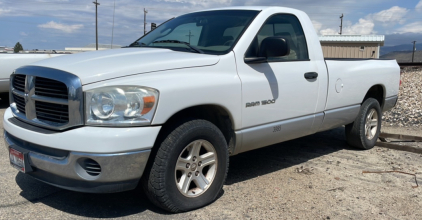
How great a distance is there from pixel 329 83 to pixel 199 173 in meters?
2.19

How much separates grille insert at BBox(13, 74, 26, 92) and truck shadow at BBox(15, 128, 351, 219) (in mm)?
1021

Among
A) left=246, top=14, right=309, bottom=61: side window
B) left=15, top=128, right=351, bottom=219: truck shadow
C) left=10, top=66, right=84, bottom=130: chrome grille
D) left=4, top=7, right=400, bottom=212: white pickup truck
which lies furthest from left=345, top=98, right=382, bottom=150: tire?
left=10, top=66, right=84, bottom=130: chrome grille

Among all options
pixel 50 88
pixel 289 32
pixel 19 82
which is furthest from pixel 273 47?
pixel 19 82

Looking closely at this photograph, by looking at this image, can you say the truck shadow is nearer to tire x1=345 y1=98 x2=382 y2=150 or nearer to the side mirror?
tire x1=345 y1=98 x2=382 y2=150

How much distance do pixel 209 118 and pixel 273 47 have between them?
35.9 inches

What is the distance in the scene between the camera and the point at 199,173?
A: 356 cm

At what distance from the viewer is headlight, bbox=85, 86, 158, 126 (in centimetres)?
295

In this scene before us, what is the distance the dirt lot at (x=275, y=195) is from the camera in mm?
3494

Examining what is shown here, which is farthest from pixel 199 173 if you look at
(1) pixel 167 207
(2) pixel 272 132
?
(2) pixel 272 132

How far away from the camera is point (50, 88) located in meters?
3.15

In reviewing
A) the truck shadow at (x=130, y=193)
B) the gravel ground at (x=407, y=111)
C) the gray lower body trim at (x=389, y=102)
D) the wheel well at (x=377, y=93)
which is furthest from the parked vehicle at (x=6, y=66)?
the gravel ground at (x=407, y=111)

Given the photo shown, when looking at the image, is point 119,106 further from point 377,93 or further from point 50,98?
point 377,93

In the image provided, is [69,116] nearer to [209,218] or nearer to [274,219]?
[209,218]

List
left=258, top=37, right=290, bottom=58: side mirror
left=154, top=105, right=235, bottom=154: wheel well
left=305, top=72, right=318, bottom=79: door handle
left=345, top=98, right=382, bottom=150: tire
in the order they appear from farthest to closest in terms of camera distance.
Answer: left=345, top=98, right=382, bottom=150: tire → left=305, top=72, right=318, bottom=79: door handle → left=258, top=37, right=290, bottom=58: side mirror → left=154, top=105, right=235, bottom=154: wheel well
